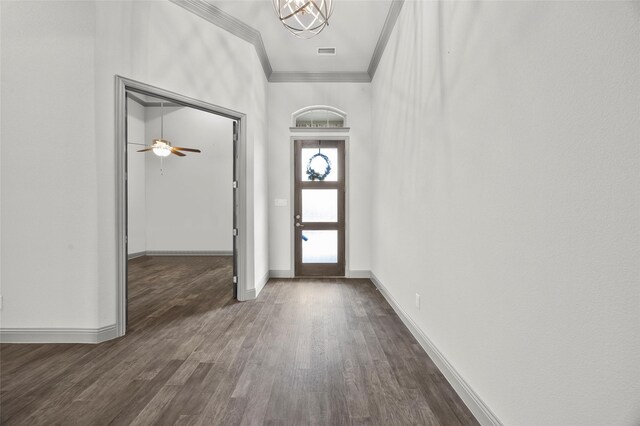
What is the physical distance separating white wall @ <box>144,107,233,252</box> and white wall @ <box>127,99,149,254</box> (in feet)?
0.36

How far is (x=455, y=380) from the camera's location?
206 centimetres

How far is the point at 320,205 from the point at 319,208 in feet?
0.18

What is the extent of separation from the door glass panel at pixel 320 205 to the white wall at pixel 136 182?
15.1 feet

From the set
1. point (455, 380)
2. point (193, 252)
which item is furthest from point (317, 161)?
point (193, 252)

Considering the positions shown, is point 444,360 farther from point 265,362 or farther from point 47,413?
point 47,413

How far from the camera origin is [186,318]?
3426 mm

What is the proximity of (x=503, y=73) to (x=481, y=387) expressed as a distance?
1735 millimetres

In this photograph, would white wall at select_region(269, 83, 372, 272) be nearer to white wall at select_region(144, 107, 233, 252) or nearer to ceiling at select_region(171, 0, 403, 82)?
ceiling at select_region(171, 0, 403, 82)

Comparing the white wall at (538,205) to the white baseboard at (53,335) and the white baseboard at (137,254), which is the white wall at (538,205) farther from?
the white baseboard at (137,254)

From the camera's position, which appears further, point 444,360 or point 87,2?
point 87,2

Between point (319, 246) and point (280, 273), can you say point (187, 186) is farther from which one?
point (319, 246)

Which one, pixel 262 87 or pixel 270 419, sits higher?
pixel 262 87

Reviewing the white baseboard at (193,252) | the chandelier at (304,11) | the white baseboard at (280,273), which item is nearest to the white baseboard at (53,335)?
the white baseboard at (280,273)

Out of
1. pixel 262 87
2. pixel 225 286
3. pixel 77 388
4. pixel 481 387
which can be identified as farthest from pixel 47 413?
pixel 262 87
